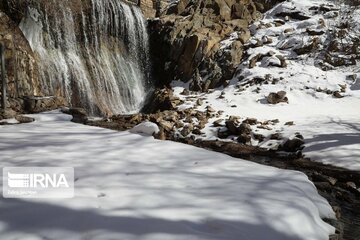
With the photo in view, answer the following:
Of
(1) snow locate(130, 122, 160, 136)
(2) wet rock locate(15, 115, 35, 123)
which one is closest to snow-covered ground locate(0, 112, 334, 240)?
(1) snow locate(130, 122, 160, 136)

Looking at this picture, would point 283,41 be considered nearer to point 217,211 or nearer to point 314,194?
point 314,194

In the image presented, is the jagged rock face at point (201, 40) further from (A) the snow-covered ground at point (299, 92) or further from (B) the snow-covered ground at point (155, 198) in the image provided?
(B) the snow-covered ground at point (155, 198)

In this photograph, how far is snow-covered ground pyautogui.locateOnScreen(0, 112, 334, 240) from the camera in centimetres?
185

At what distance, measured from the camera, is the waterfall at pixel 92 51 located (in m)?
10.0

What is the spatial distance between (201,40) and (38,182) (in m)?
11.1

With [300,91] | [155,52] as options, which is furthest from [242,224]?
[155,52]

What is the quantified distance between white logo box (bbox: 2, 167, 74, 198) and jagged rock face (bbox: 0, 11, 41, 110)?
16.8ft

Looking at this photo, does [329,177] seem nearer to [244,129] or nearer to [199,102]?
[244,129]

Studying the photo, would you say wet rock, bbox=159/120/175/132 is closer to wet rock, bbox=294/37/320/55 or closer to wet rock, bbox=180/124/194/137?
wet rock, bbox=180/124/194/137

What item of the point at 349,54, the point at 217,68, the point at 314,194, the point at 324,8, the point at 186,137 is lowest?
Result: the point at 186,137

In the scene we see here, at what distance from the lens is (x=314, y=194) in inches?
123

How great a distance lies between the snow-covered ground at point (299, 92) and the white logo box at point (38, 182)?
4900 mm

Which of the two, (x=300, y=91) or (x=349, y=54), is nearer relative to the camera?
(x=300, y=91)

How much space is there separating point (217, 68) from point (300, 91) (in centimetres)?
321
